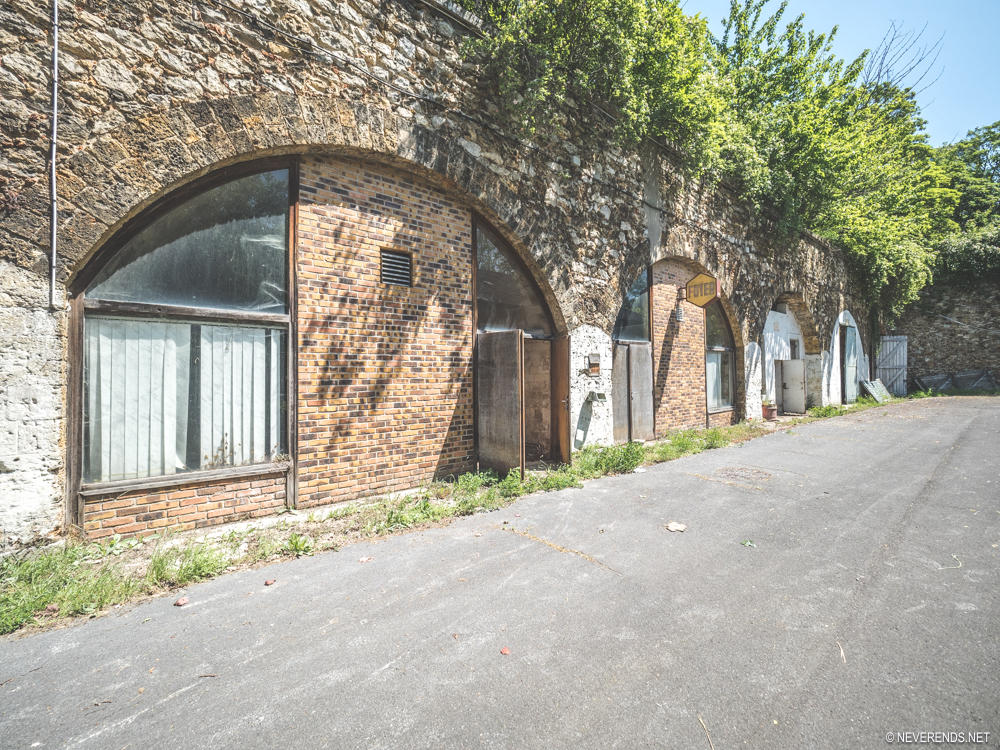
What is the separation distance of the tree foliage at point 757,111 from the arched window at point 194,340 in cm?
399

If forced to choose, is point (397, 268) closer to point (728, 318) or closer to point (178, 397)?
point (178, 397)

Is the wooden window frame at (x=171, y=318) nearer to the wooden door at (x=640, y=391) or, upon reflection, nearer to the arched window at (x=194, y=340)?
the arched window at (x=194, y=340)

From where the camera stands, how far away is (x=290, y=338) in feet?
16.3

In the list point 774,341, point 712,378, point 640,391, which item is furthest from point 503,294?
point 774,341

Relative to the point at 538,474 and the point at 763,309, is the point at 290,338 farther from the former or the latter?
the point at 763,309

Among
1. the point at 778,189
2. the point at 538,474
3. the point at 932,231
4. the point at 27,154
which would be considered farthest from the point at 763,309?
the point at 932,231

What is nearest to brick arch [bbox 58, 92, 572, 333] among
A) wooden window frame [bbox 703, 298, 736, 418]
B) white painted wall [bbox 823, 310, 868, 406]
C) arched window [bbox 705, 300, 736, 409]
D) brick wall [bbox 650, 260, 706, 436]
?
brick wall [bbox 650, 260, 706, 436]

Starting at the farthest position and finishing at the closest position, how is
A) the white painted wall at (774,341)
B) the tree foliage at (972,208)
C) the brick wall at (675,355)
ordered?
the tree foliage at (972,208) → the white painted wall at (774,341) → the brick wall at (675,355)

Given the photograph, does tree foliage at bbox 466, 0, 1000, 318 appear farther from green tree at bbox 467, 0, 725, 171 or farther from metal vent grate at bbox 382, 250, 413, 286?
metal vent grate at bbox 382, 250, 413, 286

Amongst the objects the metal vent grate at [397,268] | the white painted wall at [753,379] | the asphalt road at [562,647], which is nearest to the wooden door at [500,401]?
the metal vent grate at [397,268]

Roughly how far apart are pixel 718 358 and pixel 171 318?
11.3 metres

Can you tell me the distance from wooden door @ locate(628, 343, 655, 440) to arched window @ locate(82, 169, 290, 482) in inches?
242

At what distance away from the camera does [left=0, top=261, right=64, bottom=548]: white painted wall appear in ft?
11.5

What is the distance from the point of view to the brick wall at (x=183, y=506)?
4.04m
